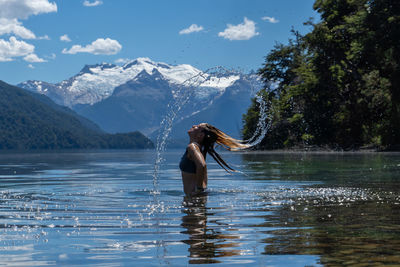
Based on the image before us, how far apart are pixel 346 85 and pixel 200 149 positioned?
5943 cm

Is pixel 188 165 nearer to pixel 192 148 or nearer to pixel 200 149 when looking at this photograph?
pixel 200 149

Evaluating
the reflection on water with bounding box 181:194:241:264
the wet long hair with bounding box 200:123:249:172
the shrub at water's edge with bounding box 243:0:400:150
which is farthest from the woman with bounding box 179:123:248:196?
the shrub at water's edge with bounding box 243:0:400:150

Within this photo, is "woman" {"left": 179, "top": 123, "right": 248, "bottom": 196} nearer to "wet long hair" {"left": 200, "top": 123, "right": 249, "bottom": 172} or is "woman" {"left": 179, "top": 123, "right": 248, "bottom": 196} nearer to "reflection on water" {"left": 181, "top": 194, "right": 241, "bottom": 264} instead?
"wet long hair" {"left": 200, "top": 123, "right": 249, "bottom": 172}

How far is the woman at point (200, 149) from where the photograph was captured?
608 inches

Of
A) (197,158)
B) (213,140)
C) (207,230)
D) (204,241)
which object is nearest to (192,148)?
(197,158)

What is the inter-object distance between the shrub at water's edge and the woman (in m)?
38.2

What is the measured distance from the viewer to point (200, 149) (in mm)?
15695

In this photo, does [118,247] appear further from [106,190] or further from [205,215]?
[106,190]

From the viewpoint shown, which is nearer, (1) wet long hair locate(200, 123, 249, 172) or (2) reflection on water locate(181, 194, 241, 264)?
(2) reflection on water locate(181, 194, 241, 264)

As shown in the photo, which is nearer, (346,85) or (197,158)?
(197,158)

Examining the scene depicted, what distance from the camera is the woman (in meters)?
15.4

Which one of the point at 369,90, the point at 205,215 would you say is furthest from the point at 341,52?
the point at 205,215

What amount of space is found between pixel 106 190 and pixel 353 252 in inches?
533

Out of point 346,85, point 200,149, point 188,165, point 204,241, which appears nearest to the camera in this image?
point 204,241
